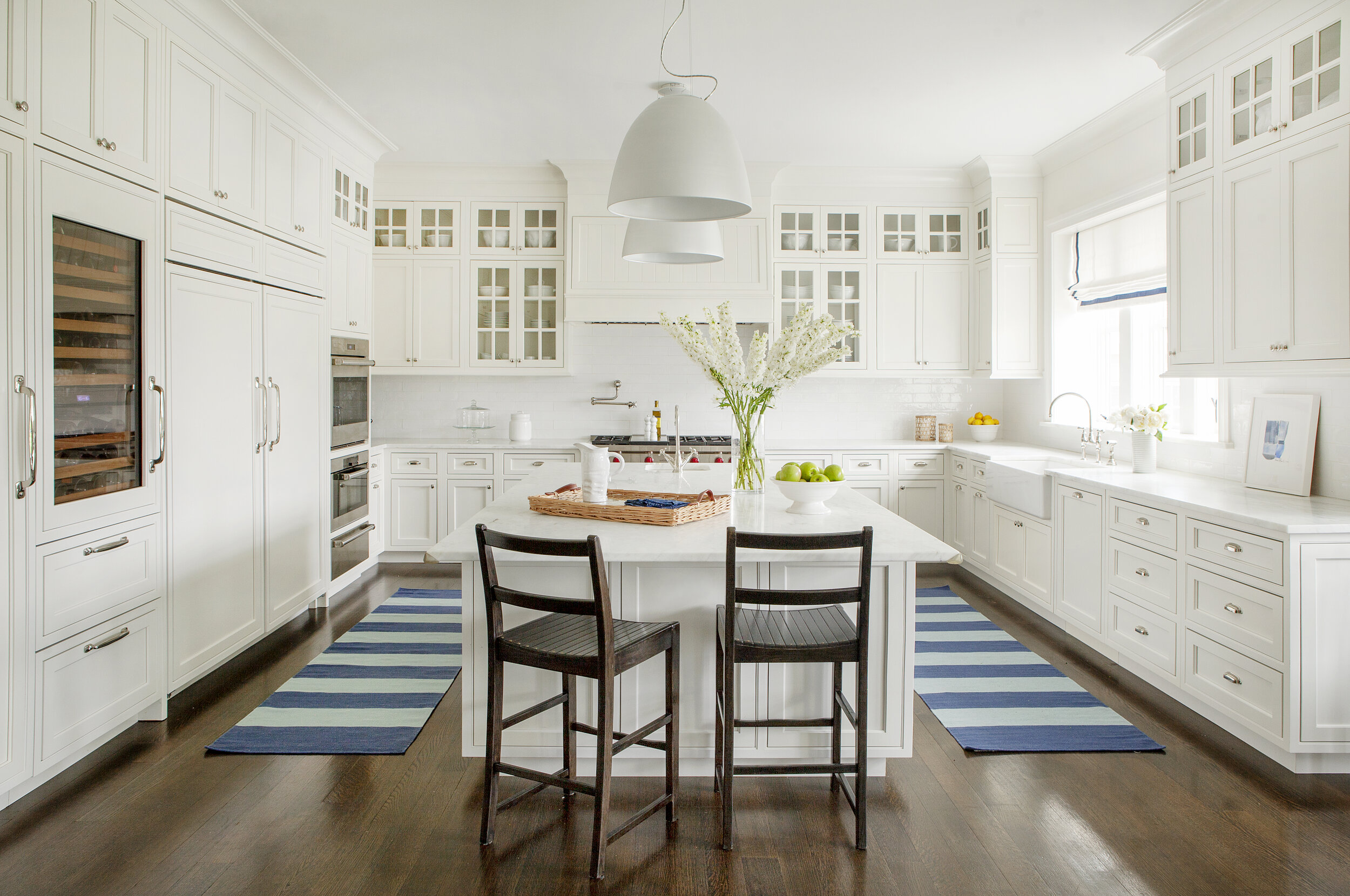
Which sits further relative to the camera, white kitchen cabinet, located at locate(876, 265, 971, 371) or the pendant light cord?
white kitchen cabinet, located at locate(876, 265, 971, 371)

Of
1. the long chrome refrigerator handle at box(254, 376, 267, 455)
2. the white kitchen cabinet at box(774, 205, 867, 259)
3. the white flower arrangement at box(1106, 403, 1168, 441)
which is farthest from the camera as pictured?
the white kitchen cabinet at box(774, 205, 867, 259)

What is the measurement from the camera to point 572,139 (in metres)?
5.15

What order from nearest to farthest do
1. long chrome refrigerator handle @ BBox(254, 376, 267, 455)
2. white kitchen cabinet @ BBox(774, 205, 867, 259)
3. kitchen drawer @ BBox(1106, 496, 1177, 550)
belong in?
kitchen drawer @ BBox(1106, 496, 1177, 550)
long chrome refrigerator handle @ BBox(254, 376, 267, 455)
white kitchen cabinet @ BBox(774, 205, 867, 259)

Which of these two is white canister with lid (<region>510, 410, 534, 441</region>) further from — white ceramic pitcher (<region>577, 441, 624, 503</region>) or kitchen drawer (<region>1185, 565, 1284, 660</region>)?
kitchen drawer (<region>1185, 565, 1284, 660</region>)

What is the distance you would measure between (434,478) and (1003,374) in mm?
4066

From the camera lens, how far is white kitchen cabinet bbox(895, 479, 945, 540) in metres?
5.80

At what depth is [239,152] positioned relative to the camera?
3.60 metres

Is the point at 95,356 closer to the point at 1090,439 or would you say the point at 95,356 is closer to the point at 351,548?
the point at 351,548

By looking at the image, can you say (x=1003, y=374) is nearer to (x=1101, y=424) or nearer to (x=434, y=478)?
(x=1101, y=424)

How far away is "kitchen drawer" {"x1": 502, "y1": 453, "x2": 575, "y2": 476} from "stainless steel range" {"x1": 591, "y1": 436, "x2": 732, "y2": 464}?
0.30 metres

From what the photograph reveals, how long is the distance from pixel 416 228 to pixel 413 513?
207 cm

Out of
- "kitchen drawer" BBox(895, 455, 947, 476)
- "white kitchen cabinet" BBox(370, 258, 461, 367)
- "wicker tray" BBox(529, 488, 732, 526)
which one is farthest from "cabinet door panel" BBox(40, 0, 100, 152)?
"kitchen drawer" BBox(895, 455, 947, 476)

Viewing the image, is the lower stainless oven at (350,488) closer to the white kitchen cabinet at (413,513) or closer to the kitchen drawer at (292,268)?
the white kitchen cabinet at (413,513)

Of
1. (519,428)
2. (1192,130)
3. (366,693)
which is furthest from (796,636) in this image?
(519,428)
